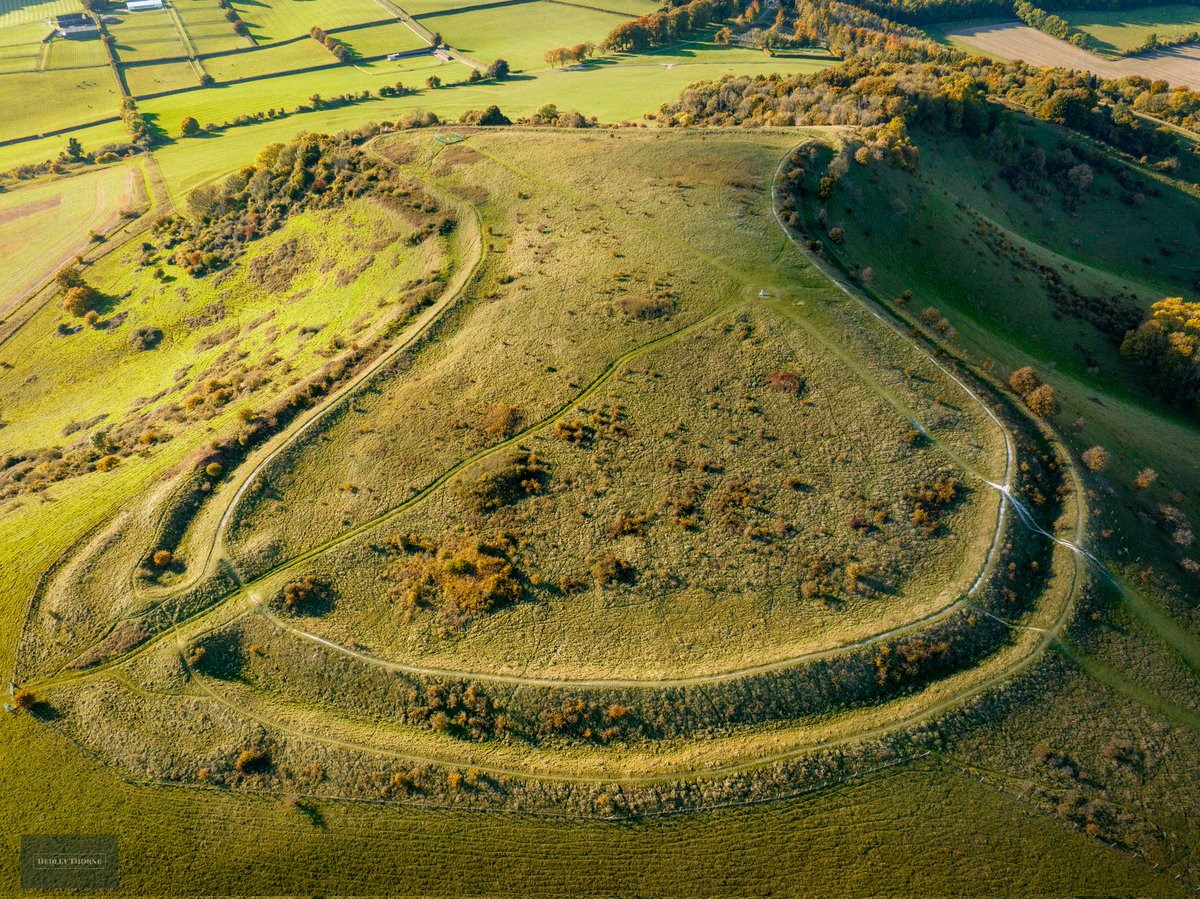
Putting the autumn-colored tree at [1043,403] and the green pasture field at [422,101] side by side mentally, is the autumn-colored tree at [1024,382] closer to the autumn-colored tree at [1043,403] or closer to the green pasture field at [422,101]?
the autumn-colored tree at [1043,403]

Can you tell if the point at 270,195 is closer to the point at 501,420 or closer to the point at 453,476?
the point at 501,420

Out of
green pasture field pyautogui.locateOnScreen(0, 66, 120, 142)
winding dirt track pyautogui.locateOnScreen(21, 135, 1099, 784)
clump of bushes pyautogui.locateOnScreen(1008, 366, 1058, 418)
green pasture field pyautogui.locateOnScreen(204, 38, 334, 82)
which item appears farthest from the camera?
green pasture field pyautogui.locateOnScreen(204, 38, 334, 82)

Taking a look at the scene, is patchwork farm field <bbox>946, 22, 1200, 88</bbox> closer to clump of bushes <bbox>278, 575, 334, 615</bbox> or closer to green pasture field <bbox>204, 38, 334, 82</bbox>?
green pasture field <bbox>204, 38, 334, 82</bbox>

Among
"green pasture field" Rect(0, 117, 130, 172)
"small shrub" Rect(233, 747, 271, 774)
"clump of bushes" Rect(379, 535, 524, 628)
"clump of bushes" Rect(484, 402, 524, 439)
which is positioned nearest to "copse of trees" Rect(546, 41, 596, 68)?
"green pasture field" Rect(0, 117, 130, 172)

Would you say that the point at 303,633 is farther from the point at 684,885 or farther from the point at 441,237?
the point at 441,237

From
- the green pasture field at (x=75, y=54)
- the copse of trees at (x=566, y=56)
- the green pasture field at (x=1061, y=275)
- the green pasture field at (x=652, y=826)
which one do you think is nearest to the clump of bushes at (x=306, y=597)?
the green pasture field at (x=652, y=826)

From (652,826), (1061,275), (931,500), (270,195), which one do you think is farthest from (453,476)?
(1061,275)
